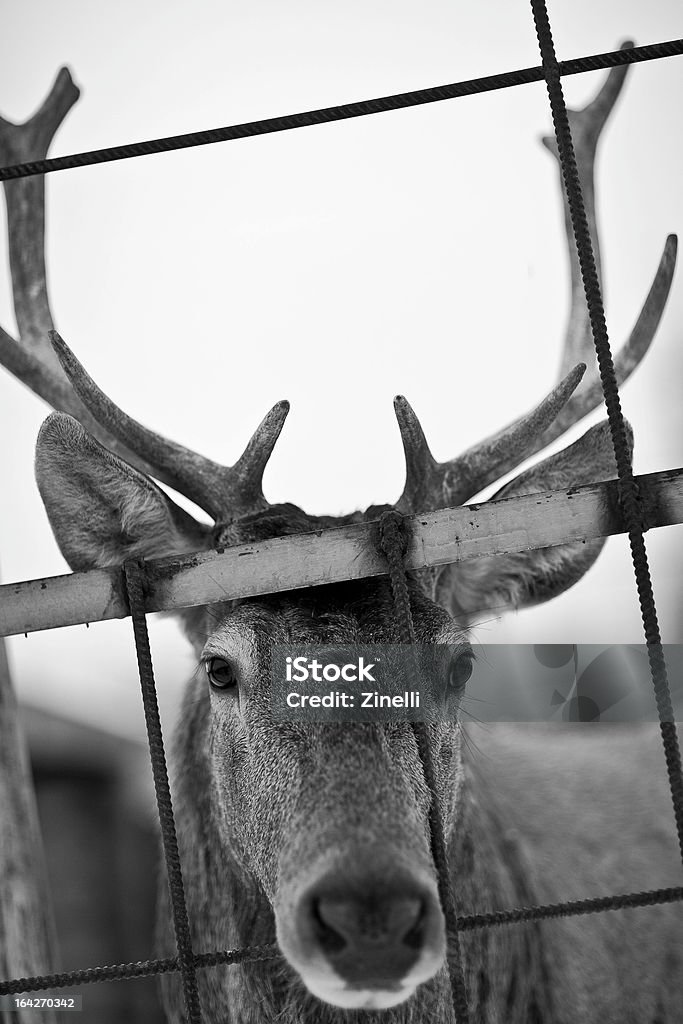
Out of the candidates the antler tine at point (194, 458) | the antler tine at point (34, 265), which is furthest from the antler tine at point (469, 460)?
the antler tine at point (34, 265)

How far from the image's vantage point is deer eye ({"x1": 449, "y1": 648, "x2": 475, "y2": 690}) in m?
2.43

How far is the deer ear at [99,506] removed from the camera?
8.04ft

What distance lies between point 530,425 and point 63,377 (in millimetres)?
1600

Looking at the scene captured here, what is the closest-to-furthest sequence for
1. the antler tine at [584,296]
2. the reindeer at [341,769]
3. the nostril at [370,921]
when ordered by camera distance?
the nostril at [370,921] < the reindeer at [341,769] < the antler tine at [584,296]

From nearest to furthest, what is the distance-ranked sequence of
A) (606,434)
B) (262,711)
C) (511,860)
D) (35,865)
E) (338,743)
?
(338,743) → (262,711) → (606,434) → (511,860) → (35,865)

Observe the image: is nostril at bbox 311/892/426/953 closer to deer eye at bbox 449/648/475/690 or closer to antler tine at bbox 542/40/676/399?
deer eye at bbox 449/648/475/690

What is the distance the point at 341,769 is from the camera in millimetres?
2039

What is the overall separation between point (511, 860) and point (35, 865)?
175 cm

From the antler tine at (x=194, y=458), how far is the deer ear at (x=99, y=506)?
11 centimetres

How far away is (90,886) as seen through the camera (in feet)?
28.6

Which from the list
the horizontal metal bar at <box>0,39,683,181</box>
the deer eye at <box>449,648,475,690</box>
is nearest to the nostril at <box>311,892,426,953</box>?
the deer eye at <box>449,648,475,690</box>

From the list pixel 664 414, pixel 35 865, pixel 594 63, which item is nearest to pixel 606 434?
pixel 594 63

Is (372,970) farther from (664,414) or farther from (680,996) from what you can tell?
(664,414)

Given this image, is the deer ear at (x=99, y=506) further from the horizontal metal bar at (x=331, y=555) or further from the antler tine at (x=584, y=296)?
the antler tine at (x=584, y=296)
